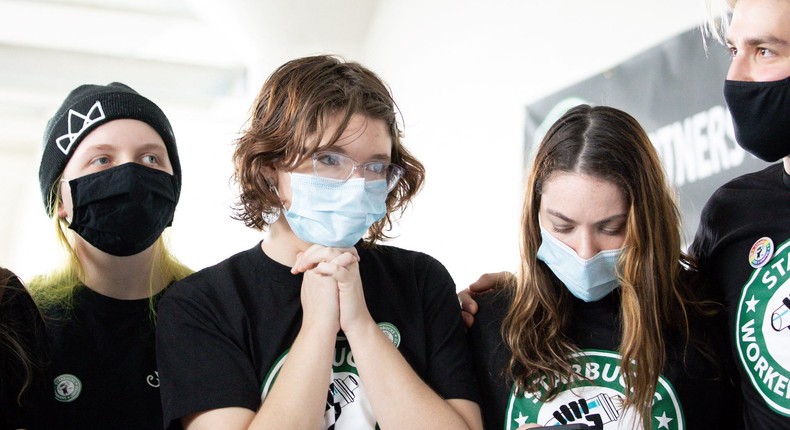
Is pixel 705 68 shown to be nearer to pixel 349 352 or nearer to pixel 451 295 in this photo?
pixel 451 295

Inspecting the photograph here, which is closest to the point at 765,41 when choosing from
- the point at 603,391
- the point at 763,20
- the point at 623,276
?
the point at 763,20

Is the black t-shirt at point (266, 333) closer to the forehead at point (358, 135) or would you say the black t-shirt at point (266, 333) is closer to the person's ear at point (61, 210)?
the forehead at point (358, 135)

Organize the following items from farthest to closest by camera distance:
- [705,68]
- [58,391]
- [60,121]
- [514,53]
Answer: [514,53] < [705,68] < [60,121] < [58,391]

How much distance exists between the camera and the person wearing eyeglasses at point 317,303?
1570 mm

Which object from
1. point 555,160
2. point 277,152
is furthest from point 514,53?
point 277,152

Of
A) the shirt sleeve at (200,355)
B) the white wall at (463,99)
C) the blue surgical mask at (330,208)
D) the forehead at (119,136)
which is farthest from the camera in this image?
the white wall at (463,99)

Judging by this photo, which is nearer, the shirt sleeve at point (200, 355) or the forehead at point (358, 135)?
the shirt sleeve at point (200, 355)

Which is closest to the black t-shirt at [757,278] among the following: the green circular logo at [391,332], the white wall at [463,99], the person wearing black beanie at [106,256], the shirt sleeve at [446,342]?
the shirt sleeve at [446,342]

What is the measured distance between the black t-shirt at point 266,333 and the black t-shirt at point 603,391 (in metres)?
0.09

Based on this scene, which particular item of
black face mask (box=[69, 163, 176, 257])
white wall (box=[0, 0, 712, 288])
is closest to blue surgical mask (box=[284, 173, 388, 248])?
black face mask (box=[69, 163, 176, 257])

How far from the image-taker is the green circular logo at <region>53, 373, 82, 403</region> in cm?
179

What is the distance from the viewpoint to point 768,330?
1706mm

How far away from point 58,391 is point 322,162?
0.73 meters

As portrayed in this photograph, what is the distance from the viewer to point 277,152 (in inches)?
68.2
